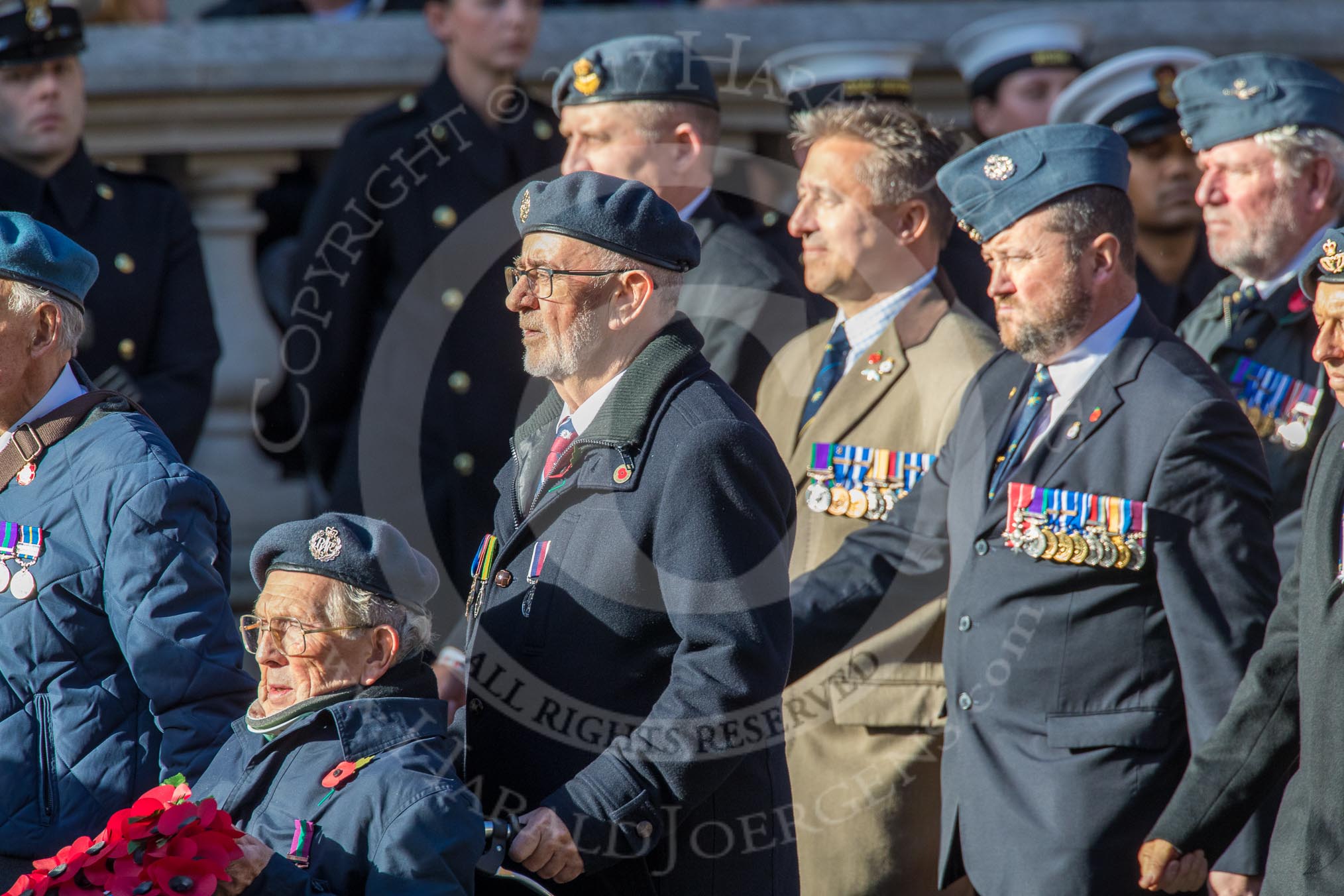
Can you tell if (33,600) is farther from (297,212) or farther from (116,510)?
(297,212)

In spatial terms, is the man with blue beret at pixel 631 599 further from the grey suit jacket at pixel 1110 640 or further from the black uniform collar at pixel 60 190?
the black uniform collar at pixel 60 190

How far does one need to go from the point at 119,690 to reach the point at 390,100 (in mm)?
3323

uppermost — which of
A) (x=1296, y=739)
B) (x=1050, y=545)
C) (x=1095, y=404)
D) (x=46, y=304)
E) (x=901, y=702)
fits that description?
(x=46, y=304)

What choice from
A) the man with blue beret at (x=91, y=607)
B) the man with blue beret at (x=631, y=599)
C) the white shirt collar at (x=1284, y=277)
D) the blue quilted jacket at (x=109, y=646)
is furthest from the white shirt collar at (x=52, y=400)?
the white shirt collar at (x=1284, y=277)

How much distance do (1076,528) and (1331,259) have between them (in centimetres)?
80

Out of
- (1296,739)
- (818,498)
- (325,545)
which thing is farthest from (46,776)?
(1296,739)

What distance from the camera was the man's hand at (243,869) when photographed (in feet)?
11.0

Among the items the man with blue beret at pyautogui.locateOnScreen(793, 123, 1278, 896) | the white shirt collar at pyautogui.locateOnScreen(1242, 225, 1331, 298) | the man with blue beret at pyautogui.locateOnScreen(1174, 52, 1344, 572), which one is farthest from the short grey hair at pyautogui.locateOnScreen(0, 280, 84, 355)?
the white shirt collar at pyautogui.locateOnScreen(1242, 225, 1331, 298)

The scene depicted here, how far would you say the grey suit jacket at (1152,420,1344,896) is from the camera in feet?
12.0

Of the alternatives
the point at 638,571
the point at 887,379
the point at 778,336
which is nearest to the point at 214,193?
the point at 778,336

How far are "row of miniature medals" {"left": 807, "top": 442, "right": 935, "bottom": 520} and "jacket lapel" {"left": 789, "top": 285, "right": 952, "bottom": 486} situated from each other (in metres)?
0.03

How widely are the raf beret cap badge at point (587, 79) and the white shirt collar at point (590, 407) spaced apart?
1.84m

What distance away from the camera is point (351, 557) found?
375 cm

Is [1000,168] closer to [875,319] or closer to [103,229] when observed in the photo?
[875,319]
